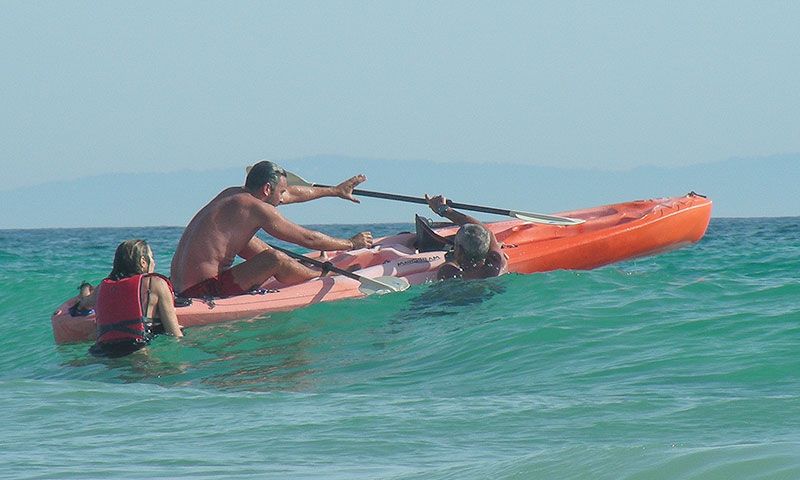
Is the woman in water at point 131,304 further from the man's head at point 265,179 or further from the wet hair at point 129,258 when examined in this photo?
the man's head at point 265,179

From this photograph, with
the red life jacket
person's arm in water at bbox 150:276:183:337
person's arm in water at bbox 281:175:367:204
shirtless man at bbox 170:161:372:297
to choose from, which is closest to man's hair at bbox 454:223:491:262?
shirtless man at bbox 170:161:372:297

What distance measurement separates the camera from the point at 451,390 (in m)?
6.45

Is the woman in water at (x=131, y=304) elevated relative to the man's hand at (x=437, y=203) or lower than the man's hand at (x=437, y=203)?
lower

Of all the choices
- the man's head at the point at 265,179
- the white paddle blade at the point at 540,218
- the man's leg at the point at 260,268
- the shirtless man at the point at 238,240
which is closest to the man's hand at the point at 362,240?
the shirtless man at the point at 238,240

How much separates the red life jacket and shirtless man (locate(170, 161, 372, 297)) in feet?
4.04

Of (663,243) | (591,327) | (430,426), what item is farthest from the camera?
(663,243)

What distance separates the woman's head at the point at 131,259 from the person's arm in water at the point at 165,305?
0.14 metres

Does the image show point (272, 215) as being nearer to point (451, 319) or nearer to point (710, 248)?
point (451, 319)

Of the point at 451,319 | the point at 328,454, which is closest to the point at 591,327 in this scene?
the point at 451,319

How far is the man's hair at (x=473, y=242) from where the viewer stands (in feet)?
30.7

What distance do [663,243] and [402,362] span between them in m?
5.65

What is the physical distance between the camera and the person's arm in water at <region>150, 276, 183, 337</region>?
301 inches

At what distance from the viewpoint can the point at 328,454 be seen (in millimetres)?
4805

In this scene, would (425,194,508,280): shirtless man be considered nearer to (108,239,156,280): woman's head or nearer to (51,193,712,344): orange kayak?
(51,193,712,344): orange kayak
